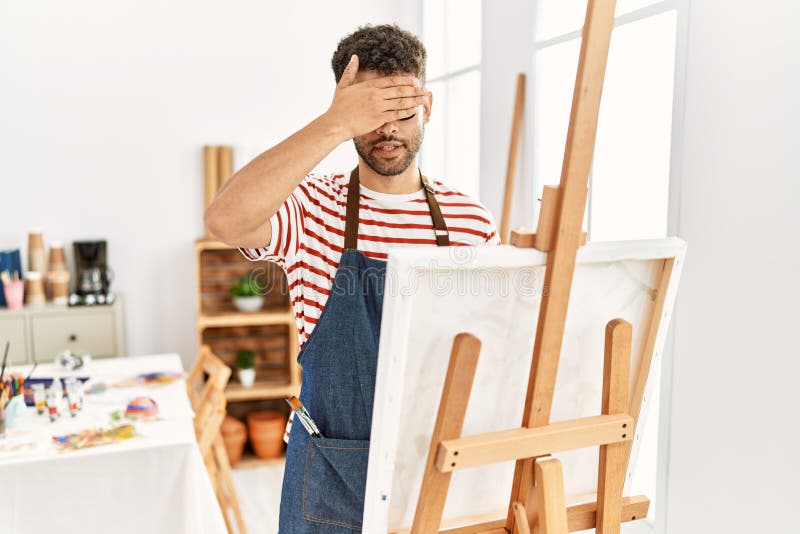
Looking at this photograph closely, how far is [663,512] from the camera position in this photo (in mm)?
1816

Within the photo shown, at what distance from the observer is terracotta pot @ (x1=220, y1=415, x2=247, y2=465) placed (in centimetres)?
366

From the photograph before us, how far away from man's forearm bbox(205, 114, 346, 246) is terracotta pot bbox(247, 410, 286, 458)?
286cm

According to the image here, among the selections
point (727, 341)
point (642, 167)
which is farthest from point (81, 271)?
point (727, 341)

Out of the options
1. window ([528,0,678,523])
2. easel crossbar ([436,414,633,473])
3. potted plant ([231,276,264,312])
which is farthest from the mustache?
potted plant ([231,276,264,312])

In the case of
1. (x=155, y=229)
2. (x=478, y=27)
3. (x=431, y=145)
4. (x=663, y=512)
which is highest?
(x=478, y=27)

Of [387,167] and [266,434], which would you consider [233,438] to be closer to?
[266,434]

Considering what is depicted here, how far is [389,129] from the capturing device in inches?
48.6

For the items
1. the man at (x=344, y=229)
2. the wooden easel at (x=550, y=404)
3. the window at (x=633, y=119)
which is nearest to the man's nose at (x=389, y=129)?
the man at (x=344, y=229)

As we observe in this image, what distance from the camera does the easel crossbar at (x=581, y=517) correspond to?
3.49 ft

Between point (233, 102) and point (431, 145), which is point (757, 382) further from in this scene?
point (233, 102)

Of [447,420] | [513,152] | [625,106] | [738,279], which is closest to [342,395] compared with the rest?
[447,420]

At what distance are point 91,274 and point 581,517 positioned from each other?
10.3 ft

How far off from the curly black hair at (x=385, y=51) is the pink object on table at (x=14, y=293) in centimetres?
281

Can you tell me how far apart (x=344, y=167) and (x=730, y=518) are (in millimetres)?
2924
